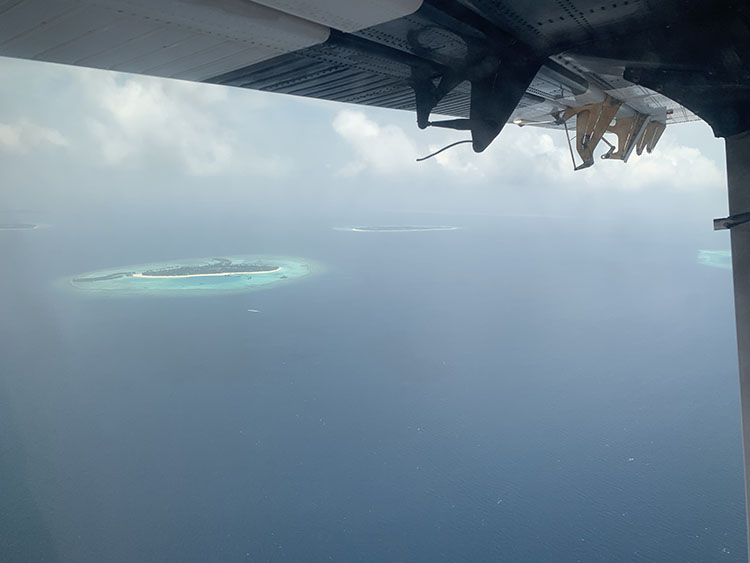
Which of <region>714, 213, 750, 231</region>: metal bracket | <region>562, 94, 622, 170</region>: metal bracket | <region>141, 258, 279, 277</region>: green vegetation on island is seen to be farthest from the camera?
<region>141, 258, 279, 277</region>: green vegetation on island

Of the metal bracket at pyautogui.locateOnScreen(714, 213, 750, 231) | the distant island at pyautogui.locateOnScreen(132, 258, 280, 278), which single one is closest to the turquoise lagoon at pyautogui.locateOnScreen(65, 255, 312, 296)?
the distant island at pyautogui.locateOnScreen(132, 258, 280, 278)

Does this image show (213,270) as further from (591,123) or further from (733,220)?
(733,220)

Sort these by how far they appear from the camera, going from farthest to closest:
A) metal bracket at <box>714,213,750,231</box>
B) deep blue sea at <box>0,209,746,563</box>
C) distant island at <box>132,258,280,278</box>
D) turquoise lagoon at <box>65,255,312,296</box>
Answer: distant island at <box>132,258,280,278</box>
turquoise lagoon at <box>65,255,312,296</box>
deep blue sea at <box>0,209,746,563</box>
metal bracket at <box>714,213,750,231</box>

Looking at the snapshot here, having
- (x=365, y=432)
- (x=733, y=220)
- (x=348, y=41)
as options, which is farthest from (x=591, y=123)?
(x=365, y=432)

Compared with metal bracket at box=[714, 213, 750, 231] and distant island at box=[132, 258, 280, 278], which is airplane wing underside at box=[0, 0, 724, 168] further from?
distant island at box=[132, 258, 280, 278]

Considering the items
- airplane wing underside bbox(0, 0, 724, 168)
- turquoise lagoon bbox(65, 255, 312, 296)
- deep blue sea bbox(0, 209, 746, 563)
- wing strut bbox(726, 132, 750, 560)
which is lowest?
deep blue sea bbox(0, 209, 746, 563)

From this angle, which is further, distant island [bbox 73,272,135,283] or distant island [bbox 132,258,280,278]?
distant island [bbox 132,258,280,278]
